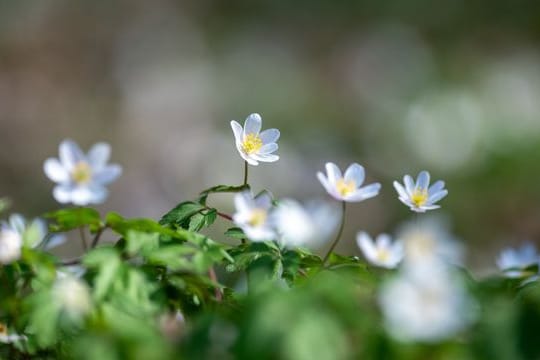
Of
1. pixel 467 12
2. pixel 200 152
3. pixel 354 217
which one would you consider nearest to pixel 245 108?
pixel 200 152

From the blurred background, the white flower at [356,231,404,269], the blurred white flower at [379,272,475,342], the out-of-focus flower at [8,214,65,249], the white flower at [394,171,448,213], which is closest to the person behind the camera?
the blurred white flower at [379,272,475,342]

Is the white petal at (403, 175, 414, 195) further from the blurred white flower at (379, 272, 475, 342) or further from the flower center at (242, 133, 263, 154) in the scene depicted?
the blurred white flower at (379, 272, 475, 342)

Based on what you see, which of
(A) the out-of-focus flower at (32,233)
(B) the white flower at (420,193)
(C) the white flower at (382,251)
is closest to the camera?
(A) the out-of-focus flower at (32,233)

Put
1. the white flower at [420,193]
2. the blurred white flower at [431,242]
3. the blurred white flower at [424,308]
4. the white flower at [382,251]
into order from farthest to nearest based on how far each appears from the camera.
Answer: the white flower at [420,193]
the white flower at [382,251]
the blurred white flower at [431,242]
the blurred white flower at [424,308]

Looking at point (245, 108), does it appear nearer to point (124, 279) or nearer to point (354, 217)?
point (354, 217)

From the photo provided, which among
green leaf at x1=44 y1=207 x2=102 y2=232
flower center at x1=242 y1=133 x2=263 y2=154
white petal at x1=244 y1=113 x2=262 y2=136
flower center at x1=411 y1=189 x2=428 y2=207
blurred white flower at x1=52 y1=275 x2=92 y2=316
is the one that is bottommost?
blurred white flower at x1=52 y1=275 x2=92 y2=316

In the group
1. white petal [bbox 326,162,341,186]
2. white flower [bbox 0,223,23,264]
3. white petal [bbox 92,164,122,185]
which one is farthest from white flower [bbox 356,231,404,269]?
white flower [bbox 0,223,23,264]

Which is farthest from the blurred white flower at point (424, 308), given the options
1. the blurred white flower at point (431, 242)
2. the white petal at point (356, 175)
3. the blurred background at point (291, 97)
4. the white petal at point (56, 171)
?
the blurred background at point (291, 97)

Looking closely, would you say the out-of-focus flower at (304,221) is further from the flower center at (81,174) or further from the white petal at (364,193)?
the flower center at (81,174)
